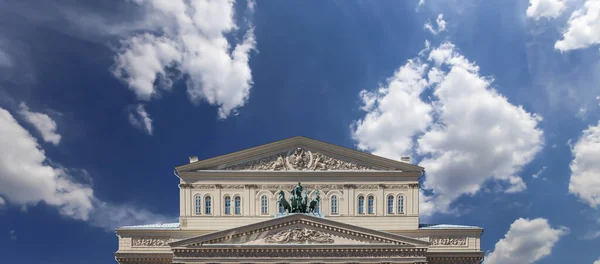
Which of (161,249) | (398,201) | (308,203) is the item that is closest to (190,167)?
(161,249)

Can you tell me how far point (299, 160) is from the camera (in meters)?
44.5

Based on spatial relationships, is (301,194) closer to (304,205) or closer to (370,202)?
(304,205)

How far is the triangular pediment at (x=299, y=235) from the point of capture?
3856 cm

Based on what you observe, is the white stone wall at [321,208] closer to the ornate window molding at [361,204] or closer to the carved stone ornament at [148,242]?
the ornate window molding at [361,204]

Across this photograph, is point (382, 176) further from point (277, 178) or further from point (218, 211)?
point (218, 211)

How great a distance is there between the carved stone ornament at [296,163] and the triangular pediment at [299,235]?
668 centimetres

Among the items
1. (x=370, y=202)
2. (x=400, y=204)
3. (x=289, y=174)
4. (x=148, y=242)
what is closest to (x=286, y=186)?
(x=289, y=174)

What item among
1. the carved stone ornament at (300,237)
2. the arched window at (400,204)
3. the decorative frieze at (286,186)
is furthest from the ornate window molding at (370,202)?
the carved stone ornament at (300,237)

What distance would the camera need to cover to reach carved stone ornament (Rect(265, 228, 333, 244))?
3869 cm

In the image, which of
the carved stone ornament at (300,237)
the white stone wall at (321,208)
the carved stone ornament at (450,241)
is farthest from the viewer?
the white stone wall at (321,208)

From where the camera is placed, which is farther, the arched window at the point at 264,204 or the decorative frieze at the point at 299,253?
the arched window at the point at 264,204

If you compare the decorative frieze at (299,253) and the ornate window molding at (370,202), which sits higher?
the ornate window molding at (370,202)

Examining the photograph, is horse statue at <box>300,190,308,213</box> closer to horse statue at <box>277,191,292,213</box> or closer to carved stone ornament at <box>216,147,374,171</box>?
horse statue at <box>277,191,292,213</box>

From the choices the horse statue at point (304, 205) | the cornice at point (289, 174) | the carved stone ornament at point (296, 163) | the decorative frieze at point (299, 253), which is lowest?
the decorative frieze at point (299, 253)
